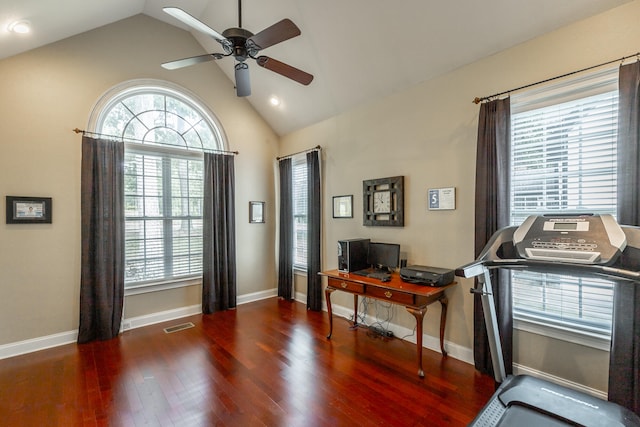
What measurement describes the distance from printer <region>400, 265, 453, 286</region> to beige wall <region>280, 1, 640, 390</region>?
191 mm

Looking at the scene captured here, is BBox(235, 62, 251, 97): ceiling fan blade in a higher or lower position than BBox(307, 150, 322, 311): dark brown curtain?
higher

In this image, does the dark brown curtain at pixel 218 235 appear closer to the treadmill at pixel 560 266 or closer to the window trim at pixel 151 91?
the window trim at pixel 151 91

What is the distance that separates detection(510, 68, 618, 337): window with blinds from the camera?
82.4 inches

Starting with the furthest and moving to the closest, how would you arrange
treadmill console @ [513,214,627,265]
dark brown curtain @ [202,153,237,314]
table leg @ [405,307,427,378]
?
dark brown curtain @ [202,153,237,314], table leg @ [405,307,427,378], treadmill console @ [513,214,627,265]

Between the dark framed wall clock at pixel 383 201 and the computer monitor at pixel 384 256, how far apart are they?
267 millimetres

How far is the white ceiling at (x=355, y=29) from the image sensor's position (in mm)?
2328

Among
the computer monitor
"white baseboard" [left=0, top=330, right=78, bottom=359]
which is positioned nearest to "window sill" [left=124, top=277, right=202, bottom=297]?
"white baseboard" [left=0, top=330, right=78, bottom=359]

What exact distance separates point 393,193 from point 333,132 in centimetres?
139

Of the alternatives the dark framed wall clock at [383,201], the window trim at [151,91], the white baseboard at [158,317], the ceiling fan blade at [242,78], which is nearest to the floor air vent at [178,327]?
the white baseboard at [158,317]

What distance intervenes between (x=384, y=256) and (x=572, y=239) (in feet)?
6.24

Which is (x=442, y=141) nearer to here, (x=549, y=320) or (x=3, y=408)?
(x=549, y=320)

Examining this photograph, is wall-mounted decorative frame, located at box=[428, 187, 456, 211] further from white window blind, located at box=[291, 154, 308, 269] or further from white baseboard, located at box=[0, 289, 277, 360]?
white baseboard, located at box=[0, 289, 277, 360]

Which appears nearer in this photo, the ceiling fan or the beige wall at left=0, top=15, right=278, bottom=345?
the ceiling fan

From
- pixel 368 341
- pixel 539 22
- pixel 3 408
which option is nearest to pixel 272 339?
pixel 368 341
